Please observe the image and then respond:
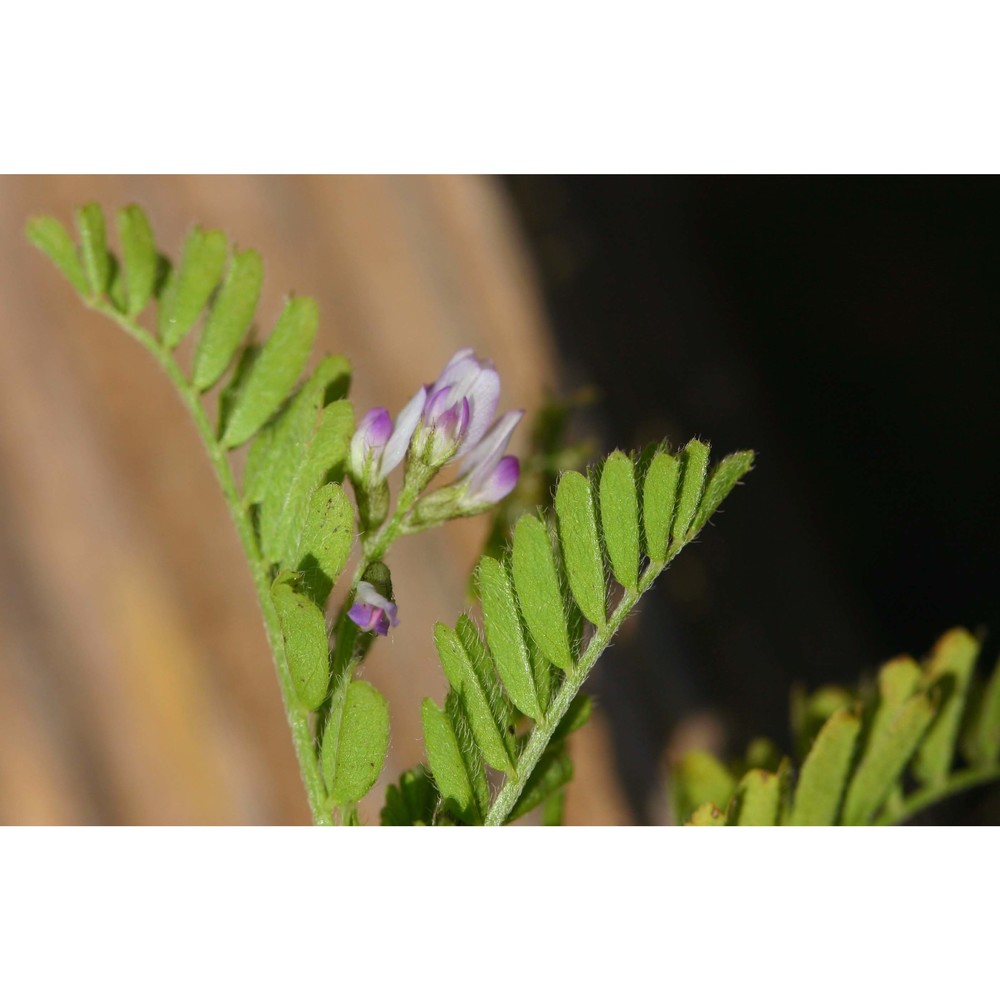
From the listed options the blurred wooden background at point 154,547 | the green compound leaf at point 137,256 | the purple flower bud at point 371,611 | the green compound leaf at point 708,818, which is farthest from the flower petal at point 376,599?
the blurred wooden background at point 154,547

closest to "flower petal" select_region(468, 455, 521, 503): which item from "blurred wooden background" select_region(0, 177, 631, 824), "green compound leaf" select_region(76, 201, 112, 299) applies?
"green compound leaf" select_region(76, 201, 112, 299)

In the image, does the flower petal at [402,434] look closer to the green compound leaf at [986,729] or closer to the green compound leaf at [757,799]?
the green compound leaf at [757,799]

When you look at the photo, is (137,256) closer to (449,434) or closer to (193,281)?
(193,281)

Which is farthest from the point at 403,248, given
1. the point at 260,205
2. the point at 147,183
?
the point at 147,183

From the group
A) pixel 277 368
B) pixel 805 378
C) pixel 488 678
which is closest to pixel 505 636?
pixel 488 678

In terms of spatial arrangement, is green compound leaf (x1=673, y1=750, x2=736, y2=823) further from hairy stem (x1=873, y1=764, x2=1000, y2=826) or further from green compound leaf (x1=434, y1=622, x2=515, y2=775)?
green compound leaf (x1=434, y1=622, x2=515, y2=775)
